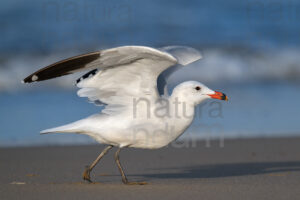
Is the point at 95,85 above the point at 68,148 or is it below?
above

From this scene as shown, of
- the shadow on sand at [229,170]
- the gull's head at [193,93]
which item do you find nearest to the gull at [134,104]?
the gull's head at [193,93]

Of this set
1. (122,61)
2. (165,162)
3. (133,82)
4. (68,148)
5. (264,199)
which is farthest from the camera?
(68,148)

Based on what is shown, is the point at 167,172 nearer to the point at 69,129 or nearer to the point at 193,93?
the point at 193,93

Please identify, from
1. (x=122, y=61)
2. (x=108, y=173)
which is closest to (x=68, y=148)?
(x=108, y=173)

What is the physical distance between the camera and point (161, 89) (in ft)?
25.1

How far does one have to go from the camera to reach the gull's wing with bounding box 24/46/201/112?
623 cm

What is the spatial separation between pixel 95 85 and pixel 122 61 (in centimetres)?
61

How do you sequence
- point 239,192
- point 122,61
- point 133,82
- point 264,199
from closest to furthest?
point 264,199 → point 239,192 → point 122,61 → point 133,82

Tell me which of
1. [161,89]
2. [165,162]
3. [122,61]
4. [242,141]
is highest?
[122,61]

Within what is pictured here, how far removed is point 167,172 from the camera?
314 inches

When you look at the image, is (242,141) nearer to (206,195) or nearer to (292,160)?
(292,160)

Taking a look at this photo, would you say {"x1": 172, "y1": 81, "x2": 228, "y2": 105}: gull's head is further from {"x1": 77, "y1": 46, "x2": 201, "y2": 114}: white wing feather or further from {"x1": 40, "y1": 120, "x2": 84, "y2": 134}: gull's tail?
{"x1": 40, "y1": 120, "x2": 84, "y2": 134}: gull's tail

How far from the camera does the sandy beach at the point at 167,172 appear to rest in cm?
574

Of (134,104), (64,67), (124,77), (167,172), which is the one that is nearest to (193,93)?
(134,104)
